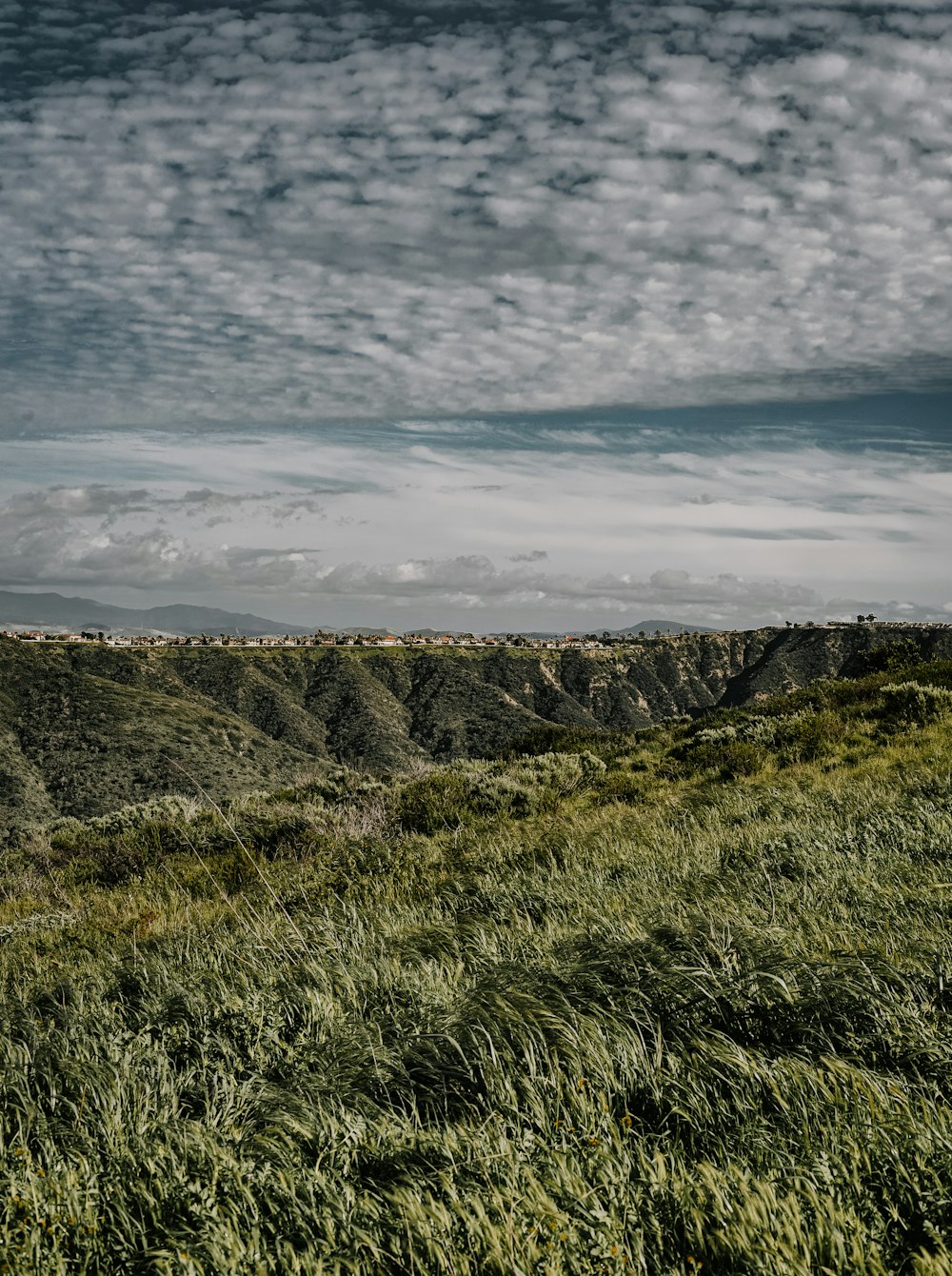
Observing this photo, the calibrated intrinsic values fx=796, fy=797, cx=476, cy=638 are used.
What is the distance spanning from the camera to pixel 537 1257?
7.48ft

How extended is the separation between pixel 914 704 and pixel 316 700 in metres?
102

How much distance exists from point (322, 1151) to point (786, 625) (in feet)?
539

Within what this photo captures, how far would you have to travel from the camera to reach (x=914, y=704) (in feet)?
54.1

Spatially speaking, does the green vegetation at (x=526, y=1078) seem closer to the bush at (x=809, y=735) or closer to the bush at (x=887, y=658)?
the bush at (x=809, y=735)

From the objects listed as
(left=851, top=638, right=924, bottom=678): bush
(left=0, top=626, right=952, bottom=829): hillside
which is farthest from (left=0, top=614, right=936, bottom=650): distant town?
(left=851, top=638, right=924, bottom=678): bush

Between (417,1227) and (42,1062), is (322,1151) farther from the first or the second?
(42,1062)

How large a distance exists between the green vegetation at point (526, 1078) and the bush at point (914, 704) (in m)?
8.36

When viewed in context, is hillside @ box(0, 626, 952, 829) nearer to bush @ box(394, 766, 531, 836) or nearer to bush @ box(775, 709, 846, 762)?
bush @ box(394, 766, 531, 836)

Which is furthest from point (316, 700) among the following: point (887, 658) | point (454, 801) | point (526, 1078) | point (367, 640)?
point (526, 1078)

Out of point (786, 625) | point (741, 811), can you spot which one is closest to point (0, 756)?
point (741, 811)

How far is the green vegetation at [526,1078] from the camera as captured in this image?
2.43m

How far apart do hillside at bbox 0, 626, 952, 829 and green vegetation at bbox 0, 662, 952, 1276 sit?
355 cm

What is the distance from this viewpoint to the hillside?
47.0 m

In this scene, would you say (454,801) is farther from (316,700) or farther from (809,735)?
(316,700)
